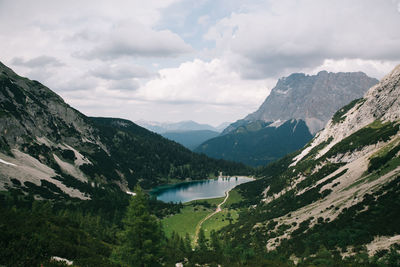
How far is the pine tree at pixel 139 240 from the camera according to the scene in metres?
27.6

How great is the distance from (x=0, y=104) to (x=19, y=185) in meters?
85.3

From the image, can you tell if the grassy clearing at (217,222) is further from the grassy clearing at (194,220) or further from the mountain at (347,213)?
the mountain at (347,213)

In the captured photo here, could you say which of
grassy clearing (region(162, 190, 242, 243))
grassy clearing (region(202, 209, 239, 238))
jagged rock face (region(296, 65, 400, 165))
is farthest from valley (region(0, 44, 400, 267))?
grassy clearing (region(202, 209, 239, 238))

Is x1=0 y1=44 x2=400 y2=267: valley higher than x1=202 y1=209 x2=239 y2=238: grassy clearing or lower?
higher

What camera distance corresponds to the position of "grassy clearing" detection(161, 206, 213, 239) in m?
128

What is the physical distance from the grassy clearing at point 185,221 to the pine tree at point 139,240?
91.7m

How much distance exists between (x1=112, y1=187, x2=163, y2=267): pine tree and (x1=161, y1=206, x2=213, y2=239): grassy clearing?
301 feet

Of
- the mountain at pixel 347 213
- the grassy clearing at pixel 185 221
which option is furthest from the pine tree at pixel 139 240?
the grassy clearing at pixel 185 221

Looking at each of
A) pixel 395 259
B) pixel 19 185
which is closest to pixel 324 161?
pixel 395 259

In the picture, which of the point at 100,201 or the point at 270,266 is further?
the point at 100,201

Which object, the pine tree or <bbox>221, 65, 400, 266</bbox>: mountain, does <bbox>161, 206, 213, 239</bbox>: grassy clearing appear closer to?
<bbox>221, 65, 400, 266</bbox>: mountain

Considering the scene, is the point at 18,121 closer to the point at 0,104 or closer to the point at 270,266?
the point at 0,104

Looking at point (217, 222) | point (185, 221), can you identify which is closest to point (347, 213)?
point (217, 222)

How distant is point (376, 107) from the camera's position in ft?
414
